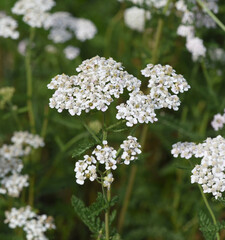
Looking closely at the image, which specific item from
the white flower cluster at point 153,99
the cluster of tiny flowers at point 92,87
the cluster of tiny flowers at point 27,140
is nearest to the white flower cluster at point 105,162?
the white flower cluster at point 153,99

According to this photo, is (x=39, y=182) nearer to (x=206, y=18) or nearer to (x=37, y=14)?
(x=37, y=14)

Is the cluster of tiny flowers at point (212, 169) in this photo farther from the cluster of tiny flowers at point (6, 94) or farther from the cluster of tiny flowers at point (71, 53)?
the cluster of tiny flowers at point (71, 53)

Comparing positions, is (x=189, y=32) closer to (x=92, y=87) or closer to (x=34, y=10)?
(x=34, y=10)

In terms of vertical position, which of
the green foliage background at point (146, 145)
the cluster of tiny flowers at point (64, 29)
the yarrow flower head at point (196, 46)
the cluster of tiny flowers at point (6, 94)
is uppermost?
the yarrow flower head at point (196, 46)

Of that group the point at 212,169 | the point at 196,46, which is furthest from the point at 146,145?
the point at 212,169

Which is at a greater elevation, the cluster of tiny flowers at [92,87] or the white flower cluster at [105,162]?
the cluster of tiny flowers at [92,87]

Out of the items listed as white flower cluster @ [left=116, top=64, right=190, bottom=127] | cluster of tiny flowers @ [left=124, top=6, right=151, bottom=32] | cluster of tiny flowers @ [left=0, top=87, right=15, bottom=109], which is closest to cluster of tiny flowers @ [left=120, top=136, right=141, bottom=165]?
white flower cluster @ [left=116, top=64, right=190, bottom=127]

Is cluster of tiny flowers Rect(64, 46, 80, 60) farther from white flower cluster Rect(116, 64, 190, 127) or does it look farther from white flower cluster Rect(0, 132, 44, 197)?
white flower cluster Rect(116, 64, 190, 127)
